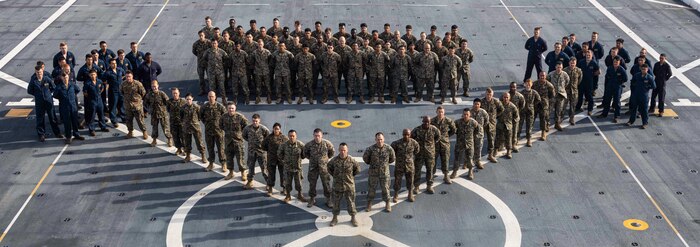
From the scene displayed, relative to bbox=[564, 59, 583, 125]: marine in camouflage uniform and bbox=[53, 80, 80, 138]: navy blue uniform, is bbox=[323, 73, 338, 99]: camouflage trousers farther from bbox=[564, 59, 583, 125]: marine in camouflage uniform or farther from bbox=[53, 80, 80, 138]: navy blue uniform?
bbox=[53, 80, 80, 138]: navy blue uniform

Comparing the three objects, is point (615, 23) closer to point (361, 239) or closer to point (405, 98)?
point (405, 98)

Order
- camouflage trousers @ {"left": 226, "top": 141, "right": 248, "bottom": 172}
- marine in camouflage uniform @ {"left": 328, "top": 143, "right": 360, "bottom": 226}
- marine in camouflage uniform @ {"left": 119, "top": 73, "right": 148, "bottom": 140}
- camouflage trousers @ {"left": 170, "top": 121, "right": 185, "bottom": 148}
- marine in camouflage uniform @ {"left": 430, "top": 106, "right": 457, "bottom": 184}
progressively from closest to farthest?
marine in camouflage uniform @ {"left": 328, "top": 143, "right": 360, "bottom": 226} → marine in camouflage uniform @ {"left": 430, "top": 106, "right": 457, "bottom": 184} → camouflage trousers @ {"left": 226, "top": 141, "right": 248, "bottom": 172} → camouflage trousers @ {"left": 170, "top": 121, "right": 185, "bottom": 148} → marine in camouflage uniform @ {"left": 119, "top": 73, "right": 148, "bottom": 140}

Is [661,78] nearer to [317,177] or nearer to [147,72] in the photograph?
[317,177]

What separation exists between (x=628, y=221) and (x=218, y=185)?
863cm

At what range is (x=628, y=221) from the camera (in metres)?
19.8

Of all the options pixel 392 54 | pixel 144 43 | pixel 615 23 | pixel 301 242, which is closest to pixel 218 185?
pixel 301 242

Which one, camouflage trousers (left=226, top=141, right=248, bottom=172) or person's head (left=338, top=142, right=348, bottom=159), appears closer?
person's head (left=338, top=142, right=348, bottom=159)

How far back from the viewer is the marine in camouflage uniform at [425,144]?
807 inches

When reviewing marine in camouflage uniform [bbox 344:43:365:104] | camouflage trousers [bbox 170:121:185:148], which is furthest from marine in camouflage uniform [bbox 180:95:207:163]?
marine in camouflage uniform [bbox 344:43:365:104]

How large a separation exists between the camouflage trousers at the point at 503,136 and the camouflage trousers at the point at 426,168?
2.49 meters

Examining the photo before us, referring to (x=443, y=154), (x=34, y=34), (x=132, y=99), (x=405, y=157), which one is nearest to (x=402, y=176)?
(x=405, y=157)

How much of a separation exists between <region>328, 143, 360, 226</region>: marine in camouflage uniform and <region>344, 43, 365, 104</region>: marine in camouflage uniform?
280 inches

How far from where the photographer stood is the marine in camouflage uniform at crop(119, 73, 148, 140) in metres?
23.7

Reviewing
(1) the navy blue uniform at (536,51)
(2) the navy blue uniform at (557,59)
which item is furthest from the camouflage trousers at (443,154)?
(1) the navy blue uniform at (536,51)
